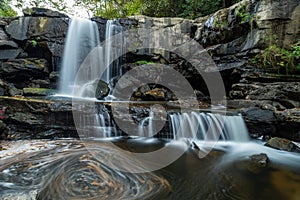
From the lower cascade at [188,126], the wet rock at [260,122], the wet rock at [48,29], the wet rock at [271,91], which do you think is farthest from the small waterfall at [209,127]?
the wet rock at [48,29]

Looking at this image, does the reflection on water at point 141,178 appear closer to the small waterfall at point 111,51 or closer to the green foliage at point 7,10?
the small waterfall at point 111,51

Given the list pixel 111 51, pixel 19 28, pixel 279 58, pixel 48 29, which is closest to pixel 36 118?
pixel 111 51

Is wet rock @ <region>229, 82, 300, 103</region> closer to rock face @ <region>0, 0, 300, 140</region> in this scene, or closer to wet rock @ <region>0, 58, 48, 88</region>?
rock face @ <region>0, 0, 300, 140</region>

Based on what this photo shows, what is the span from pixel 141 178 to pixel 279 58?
6.06 meters

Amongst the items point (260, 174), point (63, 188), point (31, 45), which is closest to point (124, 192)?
point (63, 188)

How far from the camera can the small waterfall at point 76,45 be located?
8.85 m

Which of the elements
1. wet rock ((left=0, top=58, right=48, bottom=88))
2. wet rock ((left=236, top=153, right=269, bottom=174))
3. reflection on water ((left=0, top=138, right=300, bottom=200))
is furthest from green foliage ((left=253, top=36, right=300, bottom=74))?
wet rock ((left=0, top=58, right=48, bottom=88))

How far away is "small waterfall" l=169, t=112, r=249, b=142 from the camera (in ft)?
15.4

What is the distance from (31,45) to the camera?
28.4ft

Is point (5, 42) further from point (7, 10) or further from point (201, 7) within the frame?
point (201, 7)

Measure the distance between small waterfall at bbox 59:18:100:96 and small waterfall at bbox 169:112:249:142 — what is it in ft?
19.4

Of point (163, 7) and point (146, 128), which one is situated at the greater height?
point (163, 7)

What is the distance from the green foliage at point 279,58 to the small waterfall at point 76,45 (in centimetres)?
741

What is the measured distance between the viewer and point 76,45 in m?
9.16
